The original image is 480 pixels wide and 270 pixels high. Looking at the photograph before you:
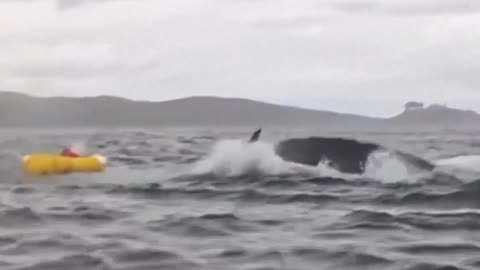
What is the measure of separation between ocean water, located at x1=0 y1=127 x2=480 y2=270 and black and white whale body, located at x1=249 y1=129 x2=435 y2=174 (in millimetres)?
543

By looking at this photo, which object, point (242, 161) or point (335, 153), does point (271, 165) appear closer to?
point (242, 161)

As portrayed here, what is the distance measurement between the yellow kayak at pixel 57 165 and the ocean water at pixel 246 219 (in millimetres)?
637

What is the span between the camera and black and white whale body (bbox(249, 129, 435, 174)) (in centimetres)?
2566

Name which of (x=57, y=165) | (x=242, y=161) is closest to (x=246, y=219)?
(x=57, y=165)

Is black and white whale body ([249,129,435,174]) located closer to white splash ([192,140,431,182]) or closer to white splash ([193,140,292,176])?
white splash ([192,140,431,182])

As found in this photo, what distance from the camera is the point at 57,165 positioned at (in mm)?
25141

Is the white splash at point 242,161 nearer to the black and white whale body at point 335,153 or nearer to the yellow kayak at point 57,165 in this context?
the black and white whale body at point 335,153

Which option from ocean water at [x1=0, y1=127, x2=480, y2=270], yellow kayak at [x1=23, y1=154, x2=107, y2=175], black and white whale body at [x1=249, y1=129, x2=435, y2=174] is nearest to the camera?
ocean water at [x1=0, y1=127, x2=480, y2=270]

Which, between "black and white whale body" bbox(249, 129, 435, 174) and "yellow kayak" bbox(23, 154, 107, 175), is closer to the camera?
"yellow kayak" bbox(23, 154, 107, 175)

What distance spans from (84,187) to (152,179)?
277cm

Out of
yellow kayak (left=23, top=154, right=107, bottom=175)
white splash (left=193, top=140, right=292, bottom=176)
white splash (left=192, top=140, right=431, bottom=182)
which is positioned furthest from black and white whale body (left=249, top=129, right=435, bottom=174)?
yellow kayak (left=23, top=154, right=107, bottom=175)

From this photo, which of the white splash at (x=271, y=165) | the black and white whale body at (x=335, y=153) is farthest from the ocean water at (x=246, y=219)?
the black and white whale body at (x=335, y=153)

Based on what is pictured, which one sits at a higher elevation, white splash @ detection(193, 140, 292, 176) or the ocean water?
white splash @ detection(193, 140, 292, 176)

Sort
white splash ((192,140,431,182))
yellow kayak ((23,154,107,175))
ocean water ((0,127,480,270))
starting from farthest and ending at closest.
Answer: yellow kayak ((23,154,107,175))
white splash ((192,140,431,182))
ocean water ((0,127,480,270))
